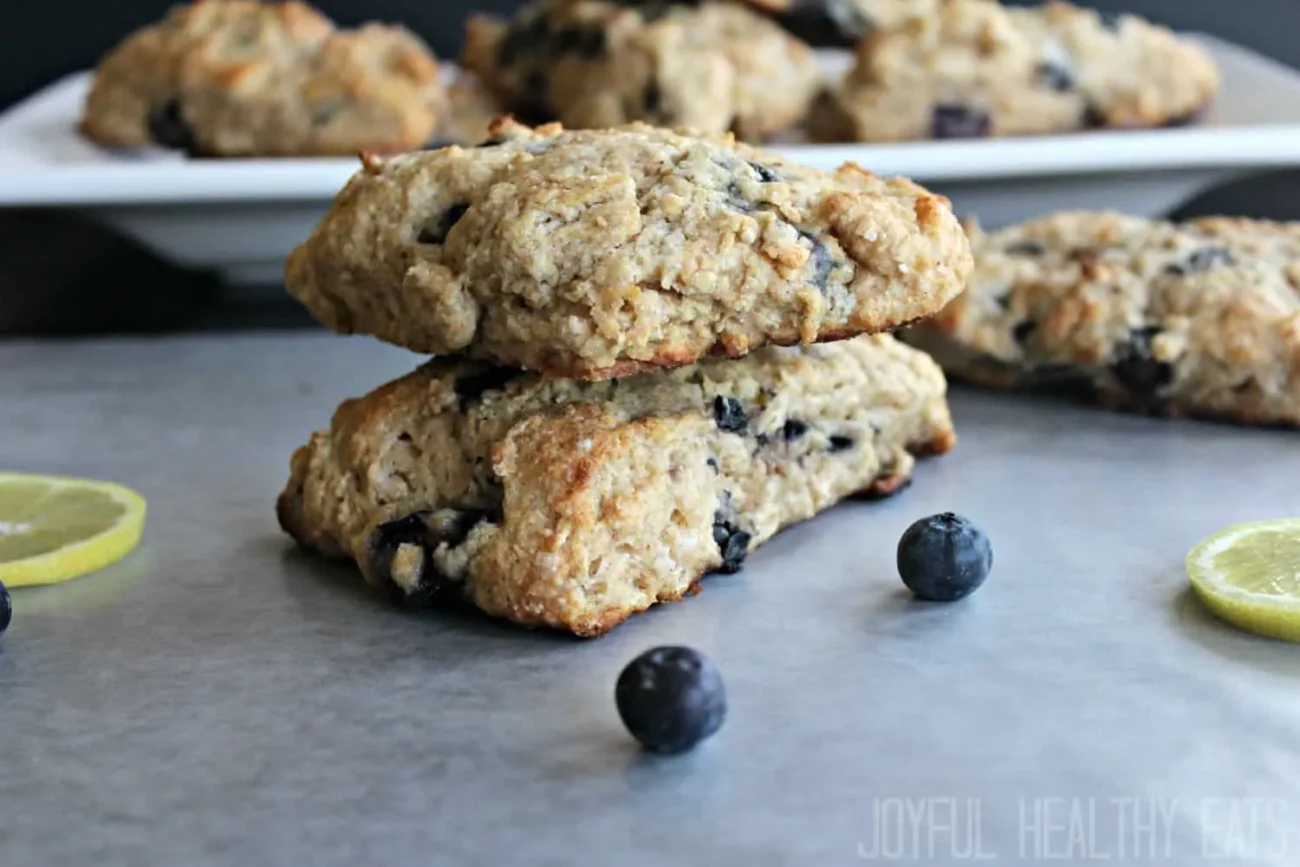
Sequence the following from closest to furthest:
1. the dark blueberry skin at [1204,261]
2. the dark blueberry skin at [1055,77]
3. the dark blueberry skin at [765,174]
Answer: the dark blueberry skin at [765,174], the dark blueberry skin at [1204,261], the dark blueberry skin at [1055,77]

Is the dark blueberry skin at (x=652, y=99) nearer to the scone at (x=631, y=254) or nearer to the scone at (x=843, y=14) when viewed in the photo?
the scone at (x=843, y=14)

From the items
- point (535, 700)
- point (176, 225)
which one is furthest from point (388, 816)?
point (176, 225)

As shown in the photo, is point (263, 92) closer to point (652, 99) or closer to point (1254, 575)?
point (652, 99)

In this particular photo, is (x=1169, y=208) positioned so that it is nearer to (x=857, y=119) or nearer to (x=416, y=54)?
(x=857, y=119)

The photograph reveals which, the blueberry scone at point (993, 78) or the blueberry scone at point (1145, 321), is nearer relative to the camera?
the blueberry scone at point (1145, 321)

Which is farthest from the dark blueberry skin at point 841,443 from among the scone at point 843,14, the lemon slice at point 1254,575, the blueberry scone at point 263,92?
the scone at point 843,14

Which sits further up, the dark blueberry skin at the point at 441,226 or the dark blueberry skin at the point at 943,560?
the dark blueberry skin at the point at 441,226

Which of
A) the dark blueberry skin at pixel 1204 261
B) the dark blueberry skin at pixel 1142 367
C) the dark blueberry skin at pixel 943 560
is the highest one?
the dark blueberry skin at pixel 1204 261

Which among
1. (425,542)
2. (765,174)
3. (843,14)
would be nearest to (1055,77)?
(843,14)
